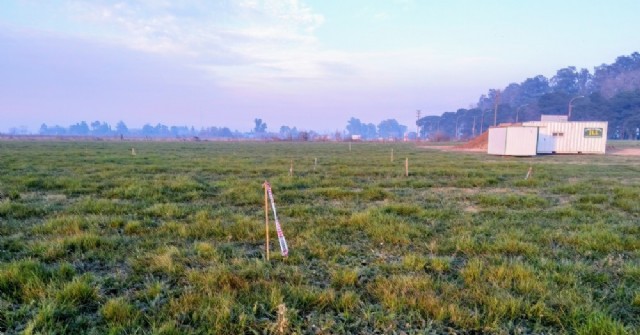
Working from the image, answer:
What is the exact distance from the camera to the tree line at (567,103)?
99.8m

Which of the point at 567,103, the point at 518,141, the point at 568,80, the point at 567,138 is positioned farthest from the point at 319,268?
the point at 568,80

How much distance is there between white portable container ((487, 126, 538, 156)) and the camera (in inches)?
1320

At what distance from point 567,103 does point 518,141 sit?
9390 cm

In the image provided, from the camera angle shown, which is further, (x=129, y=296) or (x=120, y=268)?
(x=120, y=268)

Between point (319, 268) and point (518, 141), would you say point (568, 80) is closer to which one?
point (518, 141)

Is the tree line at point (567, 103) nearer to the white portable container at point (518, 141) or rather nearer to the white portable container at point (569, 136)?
the white portable container at point (569, 136)

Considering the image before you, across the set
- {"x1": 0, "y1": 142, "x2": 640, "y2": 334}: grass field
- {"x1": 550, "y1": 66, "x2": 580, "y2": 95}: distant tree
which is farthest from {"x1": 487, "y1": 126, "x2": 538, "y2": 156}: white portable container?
{"x1": 550, "y1": 66, "x2": 580, "y2": 95}: distant tree

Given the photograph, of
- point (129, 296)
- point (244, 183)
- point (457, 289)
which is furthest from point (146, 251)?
point (244, 183)

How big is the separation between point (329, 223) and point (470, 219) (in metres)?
3.15

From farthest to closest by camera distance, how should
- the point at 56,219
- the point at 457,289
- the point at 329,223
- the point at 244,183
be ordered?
the point at 244,183
the point at 329,223
the point at 56,219
the point at 457,289

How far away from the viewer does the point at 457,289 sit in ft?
14.9

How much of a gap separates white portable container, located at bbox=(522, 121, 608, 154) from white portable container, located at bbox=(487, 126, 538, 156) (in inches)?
203

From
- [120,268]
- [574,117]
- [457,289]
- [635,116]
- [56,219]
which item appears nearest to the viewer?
[457,289]

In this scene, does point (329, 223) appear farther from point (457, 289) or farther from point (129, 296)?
point (129, 296)
